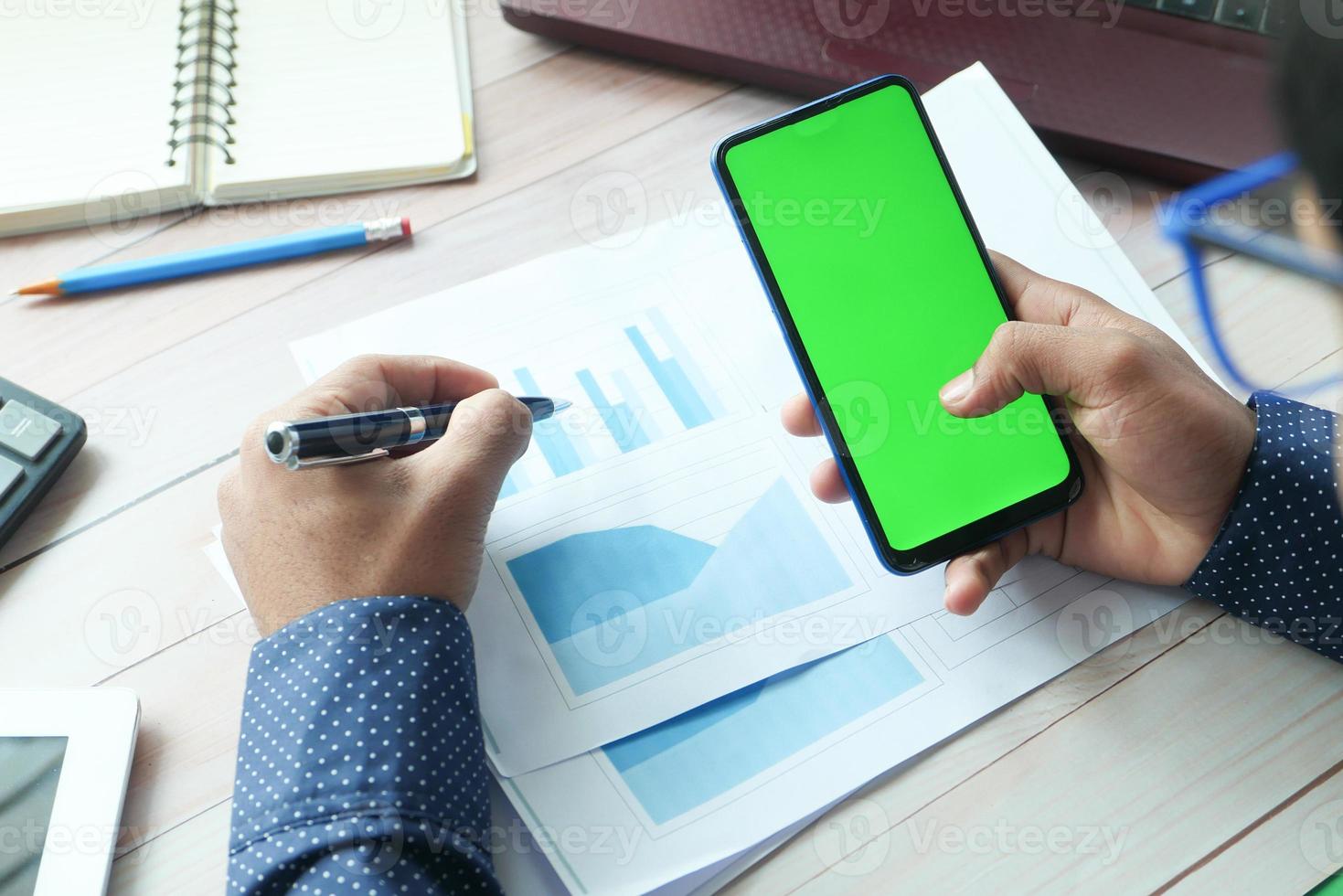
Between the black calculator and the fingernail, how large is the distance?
481mm

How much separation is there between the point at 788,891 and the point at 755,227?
33 centimetres

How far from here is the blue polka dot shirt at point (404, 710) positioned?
1.32 feet

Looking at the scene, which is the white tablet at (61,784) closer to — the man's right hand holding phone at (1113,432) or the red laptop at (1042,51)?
the man's right hand holding phone at (1113,432)

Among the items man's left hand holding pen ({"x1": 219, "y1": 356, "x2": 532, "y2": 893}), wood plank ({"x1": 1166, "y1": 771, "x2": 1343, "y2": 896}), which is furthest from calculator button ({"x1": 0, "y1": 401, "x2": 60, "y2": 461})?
wood plank ({"x1": 1166, "y1": 771, "x2": 1343, "y2": 896})

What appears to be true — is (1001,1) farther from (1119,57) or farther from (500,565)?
(500,565)

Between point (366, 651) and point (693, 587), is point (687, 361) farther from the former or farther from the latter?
point (366, 651)

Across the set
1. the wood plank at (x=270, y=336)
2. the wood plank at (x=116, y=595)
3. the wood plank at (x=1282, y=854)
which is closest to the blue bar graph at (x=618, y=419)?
the wood plank at (x=270, y=336)

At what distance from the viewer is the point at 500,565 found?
0.52m

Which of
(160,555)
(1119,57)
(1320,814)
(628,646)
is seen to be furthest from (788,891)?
(1119,57)

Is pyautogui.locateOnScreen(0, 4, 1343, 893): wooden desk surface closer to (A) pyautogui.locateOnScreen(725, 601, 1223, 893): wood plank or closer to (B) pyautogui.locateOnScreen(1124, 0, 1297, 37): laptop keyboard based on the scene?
(A) pyautogui.locateOnScreen(725, 601, 1223, 893): wood plank

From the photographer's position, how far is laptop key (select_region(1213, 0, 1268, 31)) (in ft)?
2.03

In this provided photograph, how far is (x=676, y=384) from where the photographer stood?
575 mm

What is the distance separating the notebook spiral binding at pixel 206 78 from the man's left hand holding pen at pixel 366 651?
25 centimetres

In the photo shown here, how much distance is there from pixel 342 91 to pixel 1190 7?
0.57m
